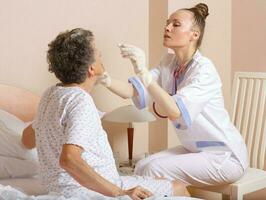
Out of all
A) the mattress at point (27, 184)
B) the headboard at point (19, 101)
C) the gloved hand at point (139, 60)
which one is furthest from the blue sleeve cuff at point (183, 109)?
the headboard at point (19, 101)

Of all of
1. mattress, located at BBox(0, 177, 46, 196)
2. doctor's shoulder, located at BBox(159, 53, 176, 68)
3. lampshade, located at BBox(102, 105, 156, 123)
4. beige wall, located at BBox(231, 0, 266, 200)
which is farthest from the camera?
beige wall, located at BBox(231, 0, 266, 200)

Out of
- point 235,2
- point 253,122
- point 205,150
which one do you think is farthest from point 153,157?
point 235,2

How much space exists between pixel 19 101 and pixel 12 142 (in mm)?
383

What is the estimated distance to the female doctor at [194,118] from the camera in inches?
87.4

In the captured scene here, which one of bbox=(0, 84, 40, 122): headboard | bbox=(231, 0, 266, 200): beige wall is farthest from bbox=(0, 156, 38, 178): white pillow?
bbox=(231, 0, 266, 200): beige wall

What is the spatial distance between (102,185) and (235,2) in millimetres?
2280

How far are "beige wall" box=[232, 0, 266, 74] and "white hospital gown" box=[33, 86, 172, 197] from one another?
1924 mm

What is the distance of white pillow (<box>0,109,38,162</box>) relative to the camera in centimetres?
228

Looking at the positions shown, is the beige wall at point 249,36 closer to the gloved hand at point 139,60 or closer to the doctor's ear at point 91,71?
the gloved hand at point 139,60

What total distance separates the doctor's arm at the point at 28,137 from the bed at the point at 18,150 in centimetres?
17

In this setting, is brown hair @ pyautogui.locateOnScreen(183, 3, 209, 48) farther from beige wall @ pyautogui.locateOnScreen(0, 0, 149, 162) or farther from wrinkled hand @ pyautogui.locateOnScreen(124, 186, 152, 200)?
wrinkled hand @ pyautogui.locateOnScreen(124, 186, 152, 200)

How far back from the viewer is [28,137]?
6.77 feet

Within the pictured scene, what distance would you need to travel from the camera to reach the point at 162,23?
10.3 ft

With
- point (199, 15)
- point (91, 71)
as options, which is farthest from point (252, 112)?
point (91, 71)
